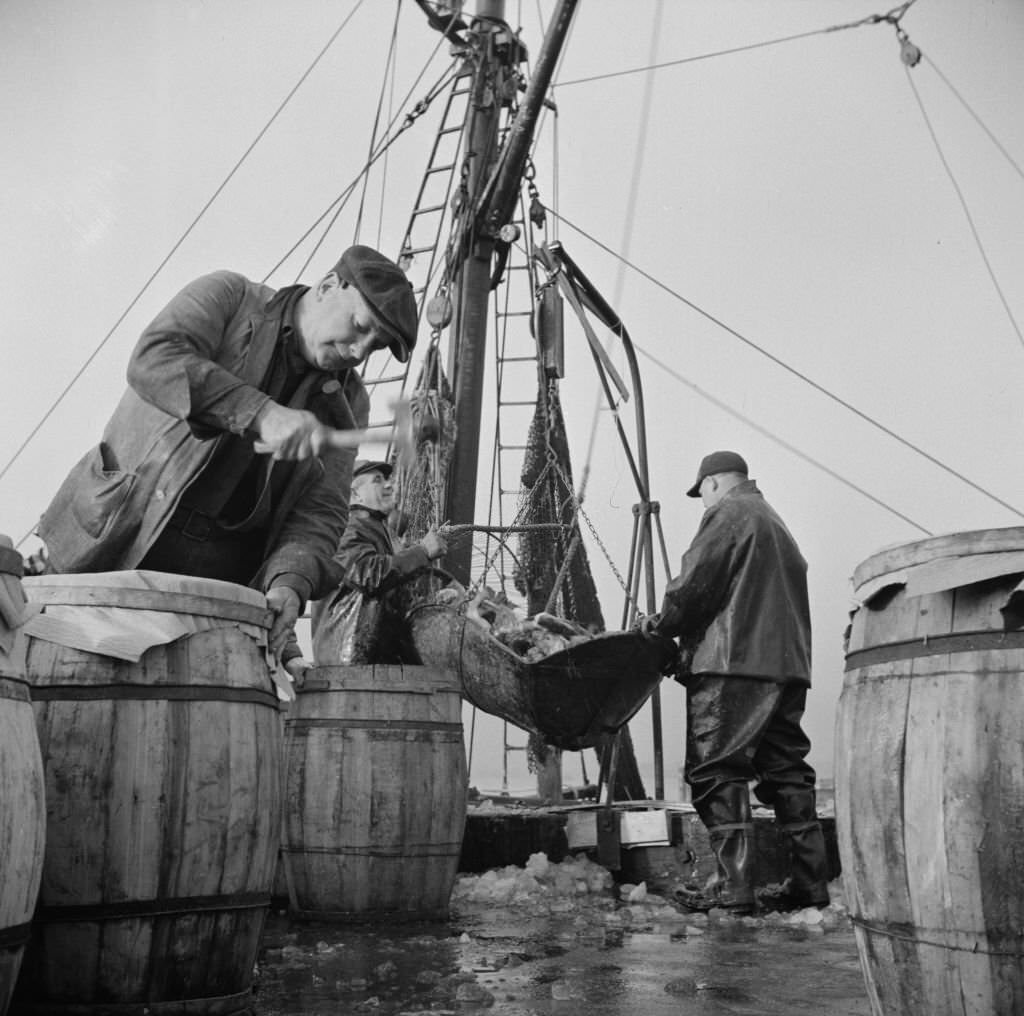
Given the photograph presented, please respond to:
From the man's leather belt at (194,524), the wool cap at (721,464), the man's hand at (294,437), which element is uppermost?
the wool cap at (721,464)

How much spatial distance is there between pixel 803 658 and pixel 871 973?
10.1 feet

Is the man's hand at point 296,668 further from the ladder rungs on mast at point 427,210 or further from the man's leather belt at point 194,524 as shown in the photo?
the ladder rungs on mast at point 427,210

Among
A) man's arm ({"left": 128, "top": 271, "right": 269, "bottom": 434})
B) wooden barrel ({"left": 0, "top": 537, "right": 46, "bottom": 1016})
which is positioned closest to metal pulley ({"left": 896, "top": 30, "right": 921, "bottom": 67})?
man's arm ({"left": 128, "top": 271, "right": 269, "bottom": 434})

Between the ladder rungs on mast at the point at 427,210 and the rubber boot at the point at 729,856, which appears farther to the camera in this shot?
the ladder rungs on mast at the point at 427,210

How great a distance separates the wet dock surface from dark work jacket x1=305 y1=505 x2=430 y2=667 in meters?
1.37

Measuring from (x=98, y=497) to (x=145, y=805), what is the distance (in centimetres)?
84

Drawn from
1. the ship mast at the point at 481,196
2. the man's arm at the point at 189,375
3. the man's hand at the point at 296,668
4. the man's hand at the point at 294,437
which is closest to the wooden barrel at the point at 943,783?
the man's hand at the point at 294,437

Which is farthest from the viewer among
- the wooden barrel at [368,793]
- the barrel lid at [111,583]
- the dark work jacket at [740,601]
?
the dark work jacket at [740,601]

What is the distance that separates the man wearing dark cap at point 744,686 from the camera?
16.8 feet

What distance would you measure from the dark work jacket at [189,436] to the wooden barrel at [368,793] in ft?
4.14

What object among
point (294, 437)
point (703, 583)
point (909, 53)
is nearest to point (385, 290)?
point (294, 437)

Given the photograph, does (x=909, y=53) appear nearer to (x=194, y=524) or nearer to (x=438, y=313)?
(x=438, y=313)

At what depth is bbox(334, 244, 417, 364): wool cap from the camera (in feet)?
9.43

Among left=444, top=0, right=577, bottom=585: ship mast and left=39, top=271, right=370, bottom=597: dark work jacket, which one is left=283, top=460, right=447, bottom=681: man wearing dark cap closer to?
left=39, top=271, right=370, bottom=597: dark work jacket
